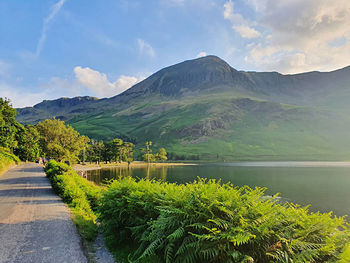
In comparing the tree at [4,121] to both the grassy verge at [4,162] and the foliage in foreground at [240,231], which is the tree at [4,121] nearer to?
the grassy verge at [4,162]

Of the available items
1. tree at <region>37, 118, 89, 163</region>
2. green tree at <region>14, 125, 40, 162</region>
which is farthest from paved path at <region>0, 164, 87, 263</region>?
green tree at <region>14, 125, 40, 162</region>

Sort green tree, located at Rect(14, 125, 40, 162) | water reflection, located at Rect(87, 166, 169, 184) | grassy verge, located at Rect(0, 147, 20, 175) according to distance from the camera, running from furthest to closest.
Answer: green tree, located at Rect(14, 125, 40, 162)
water reflection, located at Rect(87, 166, 169, 184)
grassy verge, located at Rect(0, 147, 20, 175)

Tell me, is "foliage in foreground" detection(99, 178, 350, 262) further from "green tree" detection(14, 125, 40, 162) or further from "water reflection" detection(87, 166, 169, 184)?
"green tree" detection(14, 125, 40, 162)

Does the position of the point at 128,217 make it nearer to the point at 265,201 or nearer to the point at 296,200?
the point at 265,201

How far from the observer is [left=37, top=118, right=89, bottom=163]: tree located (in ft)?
124

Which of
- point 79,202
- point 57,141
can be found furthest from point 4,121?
point 79,202

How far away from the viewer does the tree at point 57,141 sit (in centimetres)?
3767

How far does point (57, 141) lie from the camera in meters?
39.1

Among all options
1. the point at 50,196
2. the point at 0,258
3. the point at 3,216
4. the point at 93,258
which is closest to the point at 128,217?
the point at 93,258

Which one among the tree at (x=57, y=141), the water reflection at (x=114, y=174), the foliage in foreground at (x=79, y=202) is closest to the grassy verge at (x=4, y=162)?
the tree at (x=57, y=141)

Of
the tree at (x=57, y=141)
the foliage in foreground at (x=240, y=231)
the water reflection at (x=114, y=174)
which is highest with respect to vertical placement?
the tree at (x=57, y=141)

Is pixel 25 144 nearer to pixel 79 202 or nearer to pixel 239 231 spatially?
pixel 79 202

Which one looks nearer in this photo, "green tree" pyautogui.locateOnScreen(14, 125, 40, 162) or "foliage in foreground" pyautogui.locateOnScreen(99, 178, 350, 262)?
"foliage in foreground" pyautogui.locateOnScreen(99, 178, 350, 262)

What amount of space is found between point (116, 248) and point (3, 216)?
→ 28.4ft
